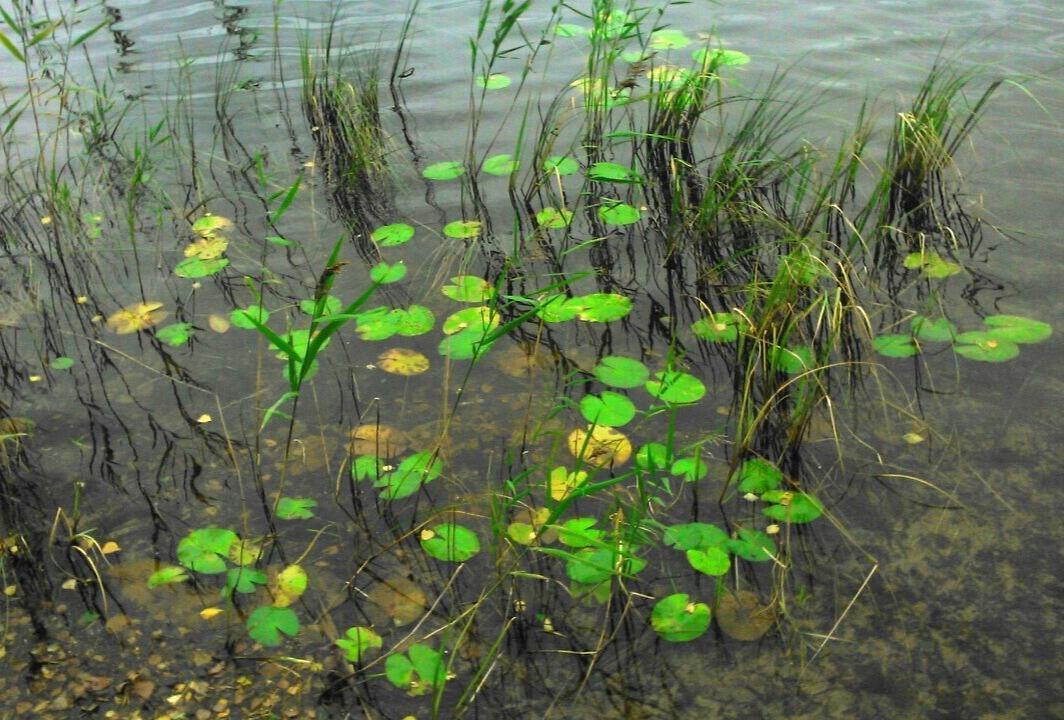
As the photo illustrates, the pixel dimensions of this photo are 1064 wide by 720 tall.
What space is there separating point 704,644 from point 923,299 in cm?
140

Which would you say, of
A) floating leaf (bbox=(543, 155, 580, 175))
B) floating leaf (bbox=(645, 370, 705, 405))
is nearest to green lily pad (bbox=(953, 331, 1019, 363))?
floating leaf (bbox=(645, 370, 705, 405))

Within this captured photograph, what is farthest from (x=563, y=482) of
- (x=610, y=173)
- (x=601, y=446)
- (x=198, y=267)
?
(x=198, y=267)

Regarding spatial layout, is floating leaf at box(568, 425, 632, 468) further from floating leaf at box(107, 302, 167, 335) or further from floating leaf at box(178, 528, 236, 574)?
floating leaf at box(107, 302, 167, 335)

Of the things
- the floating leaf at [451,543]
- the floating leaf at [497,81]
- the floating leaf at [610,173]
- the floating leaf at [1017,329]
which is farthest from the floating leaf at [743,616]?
the floating leaf at [497,81]

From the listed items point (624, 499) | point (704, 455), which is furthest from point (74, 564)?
point (704, 455)

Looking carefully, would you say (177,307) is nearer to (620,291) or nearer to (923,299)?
(620,291)

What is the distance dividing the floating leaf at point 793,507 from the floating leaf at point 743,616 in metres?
0.21

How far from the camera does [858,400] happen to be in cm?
261

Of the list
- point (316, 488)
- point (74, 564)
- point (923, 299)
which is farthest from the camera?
point (923, 299)

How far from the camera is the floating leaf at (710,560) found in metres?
2.10

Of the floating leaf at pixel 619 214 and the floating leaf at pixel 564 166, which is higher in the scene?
the floating leaf at pixel 564 166

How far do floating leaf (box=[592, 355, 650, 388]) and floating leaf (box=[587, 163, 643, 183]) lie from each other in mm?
810

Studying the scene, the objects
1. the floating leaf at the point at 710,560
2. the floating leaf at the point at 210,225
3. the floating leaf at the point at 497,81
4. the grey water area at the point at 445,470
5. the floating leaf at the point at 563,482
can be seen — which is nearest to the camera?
the grey water area at the point at 445,470

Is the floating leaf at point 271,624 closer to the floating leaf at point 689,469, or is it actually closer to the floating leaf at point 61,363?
the floating leaf at point 689,469
